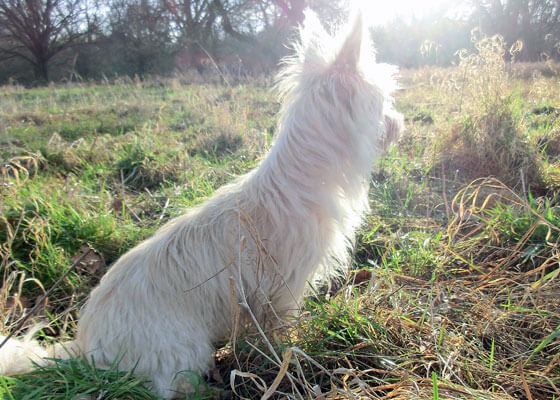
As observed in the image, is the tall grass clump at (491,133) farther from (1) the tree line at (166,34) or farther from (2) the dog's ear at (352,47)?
(1) the tree line at (166,34)

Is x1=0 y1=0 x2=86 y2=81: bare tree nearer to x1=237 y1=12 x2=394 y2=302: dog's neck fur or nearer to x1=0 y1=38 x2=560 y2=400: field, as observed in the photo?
x1=0 y1=38 x2=560 y2=400: field

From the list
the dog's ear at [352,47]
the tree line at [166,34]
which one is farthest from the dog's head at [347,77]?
the tree line at [166,34]

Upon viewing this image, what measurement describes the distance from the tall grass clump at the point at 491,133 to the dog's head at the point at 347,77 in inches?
75.8

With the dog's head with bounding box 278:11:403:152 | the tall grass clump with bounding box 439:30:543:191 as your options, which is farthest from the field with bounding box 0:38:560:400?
the dog's head with bounding box 278:11:403:152

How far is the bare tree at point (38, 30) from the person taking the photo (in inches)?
869

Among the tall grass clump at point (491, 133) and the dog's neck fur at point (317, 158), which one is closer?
the dog's neck fur at point (317, 158)

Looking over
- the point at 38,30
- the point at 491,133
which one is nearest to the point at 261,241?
the point at 491,133

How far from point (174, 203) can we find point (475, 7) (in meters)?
15.2

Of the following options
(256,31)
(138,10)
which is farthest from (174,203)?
(138,10)

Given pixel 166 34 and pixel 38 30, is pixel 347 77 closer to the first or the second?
pixel 166 34

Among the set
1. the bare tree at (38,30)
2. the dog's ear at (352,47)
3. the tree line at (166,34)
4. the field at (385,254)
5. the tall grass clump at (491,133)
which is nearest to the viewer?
the field at (385,254)

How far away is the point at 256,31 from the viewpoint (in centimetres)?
1994

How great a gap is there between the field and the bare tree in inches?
911

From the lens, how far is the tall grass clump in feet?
10.1
